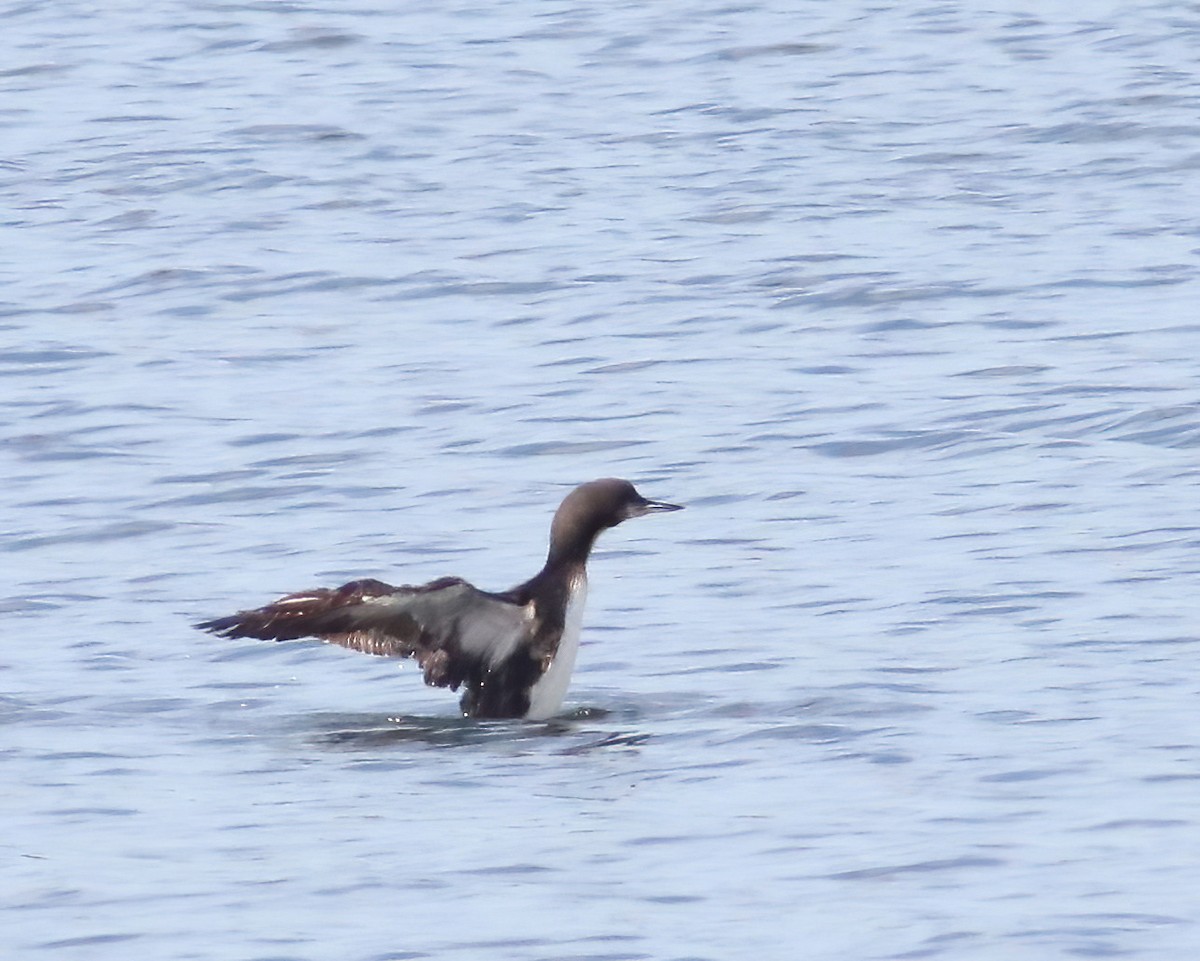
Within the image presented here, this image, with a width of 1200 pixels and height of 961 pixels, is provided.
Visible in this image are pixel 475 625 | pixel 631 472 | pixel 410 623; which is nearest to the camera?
pixel 410 623

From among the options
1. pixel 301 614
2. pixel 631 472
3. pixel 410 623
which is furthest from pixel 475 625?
pixel 631 472

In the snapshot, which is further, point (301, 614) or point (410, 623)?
point (410, 623)

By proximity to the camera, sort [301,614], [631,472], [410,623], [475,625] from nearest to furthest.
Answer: [301,614] < [410,623] < [475,625] < [631,472]

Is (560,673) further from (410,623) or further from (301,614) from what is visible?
(301,614)

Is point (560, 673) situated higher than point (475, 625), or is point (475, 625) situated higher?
point (475, 625)

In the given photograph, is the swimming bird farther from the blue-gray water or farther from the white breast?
the blue-gray water

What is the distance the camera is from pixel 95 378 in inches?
656

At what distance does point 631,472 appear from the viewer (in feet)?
47.1

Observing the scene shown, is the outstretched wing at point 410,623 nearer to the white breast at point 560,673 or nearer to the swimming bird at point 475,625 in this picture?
the swimming bird at point 475,625

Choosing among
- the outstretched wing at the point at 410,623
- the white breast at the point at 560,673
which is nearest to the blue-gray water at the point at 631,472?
the white breast at the point at 560,673

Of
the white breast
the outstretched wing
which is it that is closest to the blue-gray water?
the white breast

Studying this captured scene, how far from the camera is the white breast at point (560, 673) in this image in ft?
35.2

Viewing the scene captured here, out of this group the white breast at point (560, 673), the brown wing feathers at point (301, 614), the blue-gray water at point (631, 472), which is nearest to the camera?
the blue-gray water at point (631, 472)

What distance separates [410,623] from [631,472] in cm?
379
